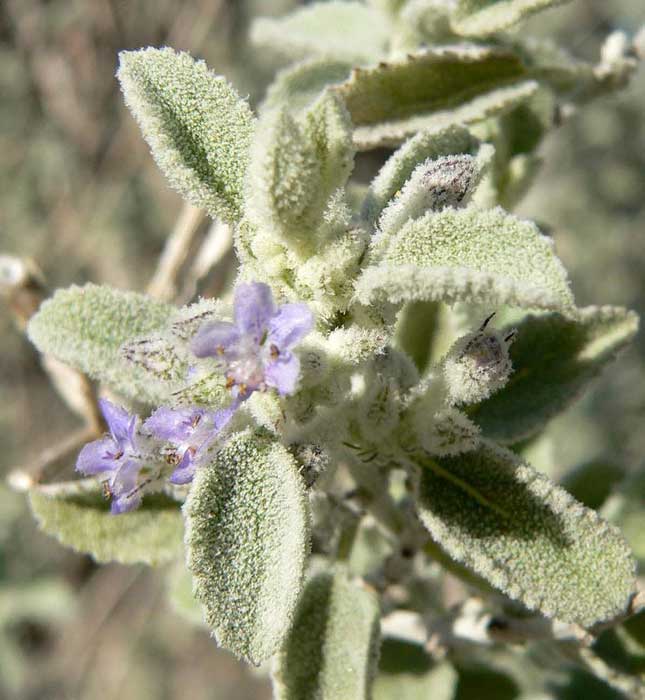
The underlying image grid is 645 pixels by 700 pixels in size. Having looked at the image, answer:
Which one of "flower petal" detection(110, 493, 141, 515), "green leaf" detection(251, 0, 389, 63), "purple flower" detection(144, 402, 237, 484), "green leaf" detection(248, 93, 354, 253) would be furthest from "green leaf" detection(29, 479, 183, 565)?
"green leaf" detection(251, 0, 389, 63)

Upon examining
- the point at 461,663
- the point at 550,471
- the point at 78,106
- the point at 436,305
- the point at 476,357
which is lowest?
the point at 78,106

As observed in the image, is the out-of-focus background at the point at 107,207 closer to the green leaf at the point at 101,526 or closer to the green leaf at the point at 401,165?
the green leaf at the point at 101,526

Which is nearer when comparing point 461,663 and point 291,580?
point 291,580

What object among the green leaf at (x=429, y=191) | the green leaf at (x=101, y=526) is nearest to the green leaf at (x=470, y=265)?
the green leaf at (x=429, y=191)

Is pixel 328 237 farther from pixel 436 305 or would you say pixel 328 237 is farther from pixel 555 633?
pixel 555 633

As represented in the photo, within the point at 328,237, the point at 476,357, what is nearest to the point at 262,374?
the point at 328,237

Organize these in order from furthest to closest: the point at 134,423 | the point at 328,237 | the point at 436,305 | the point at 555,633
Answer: the point at 436,305, the point at 555,633, the point at 134,423, the point at 328,237

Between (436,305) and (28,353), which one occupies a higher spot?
(436,305)
